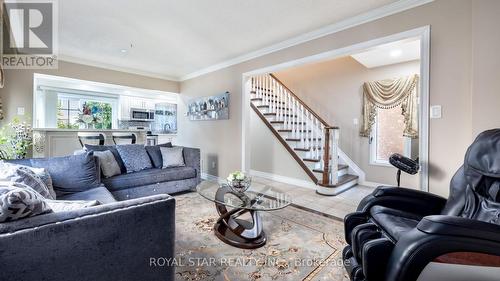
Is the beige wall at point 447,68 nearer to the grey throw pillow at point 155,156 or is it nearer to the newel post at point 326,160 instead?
the newel post at point 326,160

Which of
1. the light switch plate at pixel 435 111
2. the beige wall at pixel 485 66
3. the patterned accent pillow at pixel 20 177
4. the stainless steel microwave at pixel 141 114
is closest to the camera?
the patterned accent pillow at pixel 20 177

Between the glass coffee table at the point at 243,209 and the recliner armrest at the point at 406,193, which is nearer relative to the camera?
the recliner armrest at the point at 406,193

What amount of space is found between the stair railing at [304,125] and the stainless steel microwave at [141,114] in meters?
3.22

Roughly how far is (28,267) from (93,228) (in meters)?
0.23

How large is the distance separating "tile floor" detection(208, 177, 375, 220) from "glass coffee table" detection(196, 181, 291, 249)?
0.47 meters

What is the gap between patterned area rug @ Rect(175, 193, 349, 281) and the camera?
172 cm

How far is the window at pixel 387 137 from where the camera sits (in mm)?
4199

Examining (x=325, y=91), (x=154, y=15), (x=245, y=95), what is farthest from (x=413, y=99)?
(x=154, y=15)

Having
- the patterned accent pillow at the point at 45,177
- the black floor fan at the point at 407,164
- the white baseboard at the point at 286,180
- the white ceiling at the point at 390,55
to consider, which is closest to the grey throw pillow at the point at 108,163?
the patterned accent pillow at the point at 45,177

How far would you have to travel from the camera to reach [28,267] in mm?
858

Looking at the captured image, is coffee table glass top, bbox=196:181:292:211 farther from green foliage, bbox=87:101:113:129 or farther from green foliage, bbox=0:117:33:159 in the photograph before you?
green foliage, bbox=87:101:113:129

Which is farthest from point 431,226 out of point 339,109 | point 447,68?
point 339,109

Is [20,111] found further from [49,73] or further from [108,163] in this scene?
[108,163]

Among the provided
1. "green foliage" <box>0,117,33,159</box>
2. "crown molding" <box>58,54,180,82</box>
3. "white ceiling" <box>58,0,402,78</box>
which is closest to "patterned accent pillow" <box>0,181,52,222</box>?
"white ceiling" <box>58,0,402,78</box>
